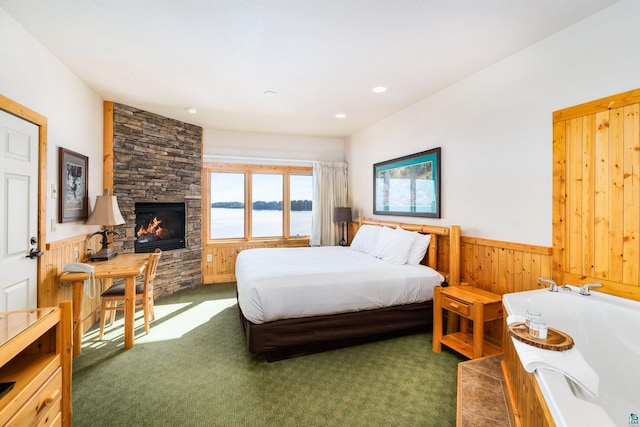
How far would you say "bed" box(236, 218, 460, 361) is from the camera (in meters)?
2.53

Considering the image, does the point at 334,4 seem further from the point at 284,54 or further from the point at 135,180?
the point at 135,180

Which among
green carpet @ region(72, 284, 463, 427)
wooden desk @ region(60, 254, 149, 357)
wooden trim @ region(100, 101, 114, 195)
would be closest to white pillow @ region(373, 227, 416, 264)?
green carpet @ region(72, 284, 463, 427)

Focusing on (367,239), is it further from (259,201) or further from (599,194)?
(599,194)

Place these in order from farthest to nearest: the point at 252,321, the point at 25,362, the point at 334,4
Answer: the point at 252,321
the point at 334,4
the point at 25,362

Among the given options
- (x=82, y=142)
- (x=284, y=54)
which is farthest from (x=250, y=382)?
(x=82, y=142)

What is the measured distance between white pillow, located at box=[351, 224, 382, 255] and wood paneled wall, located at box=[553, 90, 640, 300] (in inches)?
82.1

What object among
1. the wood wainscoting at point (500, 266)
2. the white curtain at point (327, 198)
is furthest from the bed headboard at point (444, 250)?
the white curtain at point (327, 198)

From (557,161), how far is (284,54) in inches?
93.3

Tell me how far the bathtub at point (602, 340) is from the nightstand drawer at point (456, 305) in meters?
0.41

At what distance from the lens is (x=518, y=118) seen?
8.46 feet

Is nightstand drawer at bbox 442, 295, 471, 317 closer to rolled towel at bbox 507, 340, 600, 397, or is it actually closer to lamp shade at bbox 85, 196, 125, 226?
rolled towel at bbox 507, 340, 600, 397

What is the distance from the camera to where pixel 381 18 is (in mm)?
2072

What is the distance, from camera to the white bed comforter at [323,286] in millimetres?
2529

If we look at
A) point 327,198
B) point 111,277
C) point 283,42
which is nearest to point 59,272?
point 111,277
